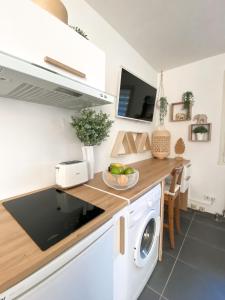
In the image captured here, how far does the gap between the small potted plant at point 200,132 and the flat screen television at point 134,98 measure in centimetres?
74

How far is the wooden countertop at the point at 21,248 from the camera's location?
1.43 feet

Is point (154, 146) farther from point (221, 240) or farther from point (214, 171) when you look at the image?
point (221, 240)

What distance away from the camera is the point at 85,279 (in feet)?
2.09

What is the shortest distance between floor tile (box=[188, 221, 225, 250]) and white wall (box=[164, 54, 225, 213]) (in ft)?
1.46

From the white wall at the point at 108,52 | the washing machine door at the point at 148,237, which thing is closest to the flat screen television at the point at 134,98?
the white wall at the point at 108,52

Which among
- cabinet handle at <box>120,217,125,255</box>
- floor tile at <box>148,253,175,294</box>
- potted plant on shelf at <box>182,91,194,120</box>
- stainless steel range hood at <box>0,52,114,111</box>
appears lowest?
floor tile at <box>148,253,175,294</box>

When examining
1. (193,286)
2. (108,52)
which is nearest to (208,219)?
(193,286)

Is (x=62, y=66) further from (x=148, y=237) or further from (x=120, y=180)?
(x=148, y=237)

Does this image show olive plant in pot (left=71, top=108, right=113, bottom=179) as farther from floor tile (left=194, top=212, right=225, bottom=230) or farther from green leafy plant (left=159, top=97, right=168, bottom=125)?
floor tile (left=194, top=212, right=225, bottom=230)

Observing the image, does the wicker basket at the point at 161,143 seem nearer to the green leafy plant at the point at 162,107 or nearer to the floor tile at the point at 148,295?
the green leafy plant at the point at 162,107

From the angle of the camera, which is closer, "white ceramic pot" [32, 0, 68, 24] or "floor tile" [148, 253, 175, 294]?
"white ceramic pot" [32, 0, 68, 24]

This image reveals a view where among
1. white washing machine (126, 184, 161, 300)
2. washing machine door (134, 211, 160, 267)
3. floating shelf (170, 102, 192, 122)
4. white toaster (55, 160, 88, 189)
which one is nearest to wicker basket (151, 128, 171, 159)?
floating shelf (170, 102, 192, 122)

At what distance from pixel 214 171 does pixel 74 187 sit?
7.18 ft

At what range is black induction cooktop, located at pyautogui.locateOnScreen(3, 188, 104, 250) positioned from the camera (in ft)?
2.05
